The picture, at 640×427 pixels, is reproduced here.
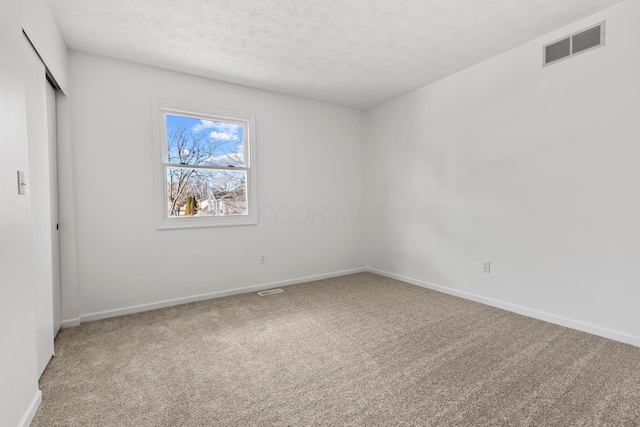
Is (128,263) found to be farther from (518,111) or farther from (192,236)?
(518,111)

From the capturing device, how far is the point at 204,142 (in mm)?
3615

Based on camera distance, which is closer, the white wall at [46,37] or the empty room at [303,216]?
the empty room at [303,216]

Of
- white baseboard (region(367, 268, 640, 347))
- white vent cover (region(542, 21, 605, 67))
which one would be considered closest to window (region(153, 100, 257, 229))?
white baseboard (region(367, 268, 640, 347))

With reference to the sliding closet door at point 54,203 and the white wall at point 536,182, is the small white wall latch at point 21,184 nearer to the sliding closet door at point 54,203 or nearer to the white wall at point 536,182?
the sliding closet door at point 54,203

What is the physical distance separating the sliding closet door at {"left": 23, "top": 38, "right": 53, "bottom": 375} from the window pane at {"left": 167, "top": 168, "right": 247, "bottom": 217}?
1261mm

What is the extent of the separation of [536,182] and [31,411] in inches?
157

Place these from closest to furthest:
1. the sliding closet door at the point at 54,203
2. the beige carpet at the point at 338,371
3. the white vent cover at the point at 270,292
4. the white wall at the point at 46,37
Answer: the beige carpet at the point at 338,371 < the white wall at the point at 46,37 < the sliding closet door at the point at 54,203 < the white vent cover at the point at 270,292

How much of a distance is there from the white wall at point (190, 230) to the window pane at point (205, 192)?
0.75 ft

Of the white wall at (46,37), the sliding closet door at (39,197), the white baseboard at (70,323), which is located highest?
the white wall at (46,37)

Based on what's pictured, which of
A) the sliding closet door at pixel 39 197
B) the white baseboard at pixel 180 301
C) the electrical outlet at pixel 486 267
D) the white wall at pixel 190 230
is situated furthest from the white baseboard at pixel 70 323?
the electrical outlet at pixel 486 267

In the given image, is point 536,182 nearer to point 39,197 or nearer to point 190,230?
point 190,230

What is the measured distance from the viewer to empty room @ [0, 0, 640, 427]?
5.44 feet

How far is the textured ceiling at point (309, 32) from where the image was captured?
2312mm

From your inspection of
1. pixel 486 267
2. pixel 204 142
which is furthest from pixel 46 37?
pixel 486 267
